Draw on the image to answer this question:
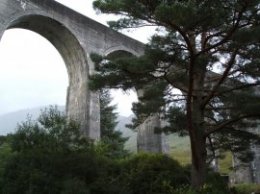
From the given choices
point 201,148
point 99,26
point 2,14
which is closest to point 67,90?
point 99,26

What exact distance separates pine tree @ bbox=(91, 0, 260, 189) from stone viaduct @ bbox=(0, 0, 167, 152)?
5.95 meters

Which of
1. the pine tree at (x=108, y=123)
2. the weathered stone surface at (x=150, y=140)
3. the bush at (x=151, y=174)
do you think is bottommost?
the bush at (x=151, y=174)

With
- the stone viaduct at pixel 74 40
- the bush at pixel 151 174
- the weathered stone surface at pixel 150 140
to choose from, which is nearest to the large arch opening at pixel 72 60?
the stone viaduct at pixel 74 40

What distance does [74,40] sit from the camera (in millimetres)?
18516

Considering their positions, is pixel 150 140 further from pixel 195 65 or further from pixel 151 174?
pixel 195 65

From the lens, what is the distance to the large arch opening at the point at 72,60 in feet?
58.2

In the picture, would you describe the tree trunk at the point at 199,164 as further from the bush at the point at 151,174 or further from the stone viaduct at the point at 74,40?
the stone viaduct at the point at 74,40

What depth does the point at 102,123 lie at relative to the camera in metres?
24.9

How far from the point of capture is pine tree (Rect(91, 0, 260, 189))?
29.0 feet

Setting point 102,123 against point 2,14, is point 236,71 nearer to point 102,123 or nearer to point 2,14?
point 2,14

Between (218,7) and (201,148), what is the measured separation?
13.0 feet

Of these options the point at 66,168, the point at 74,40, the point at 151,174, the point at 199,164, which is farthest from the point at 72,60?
the point at 199,164

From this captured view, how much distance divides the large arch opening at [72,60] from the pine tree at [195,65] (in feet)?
19.6

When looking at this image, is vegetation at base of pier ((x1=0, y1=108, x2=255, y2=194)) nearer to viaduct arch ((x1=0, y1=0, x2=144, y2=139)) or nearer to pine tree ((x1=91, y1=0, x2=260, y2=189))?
pine tree ((x1=91, y1=0, x2=260, y2=189))
